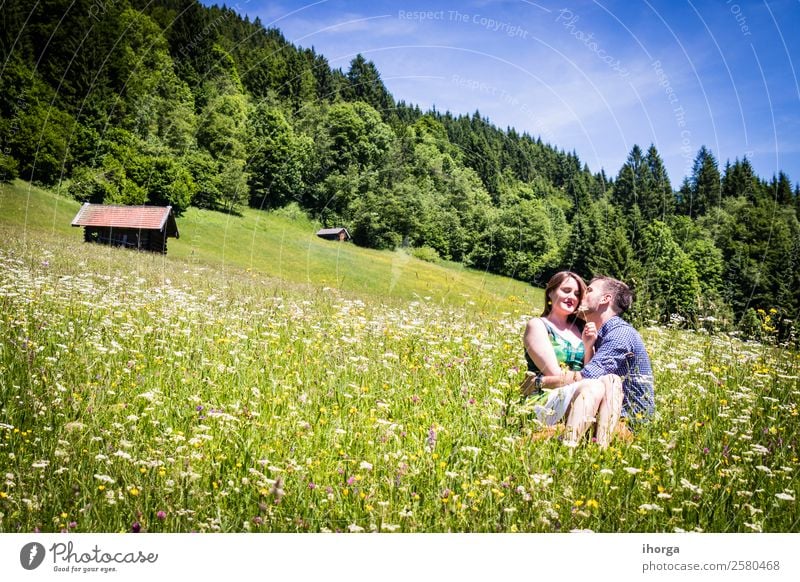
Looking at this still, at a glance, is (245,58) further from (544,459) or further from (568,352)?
(544,459)

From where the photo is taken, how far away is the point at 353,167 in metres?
4.56

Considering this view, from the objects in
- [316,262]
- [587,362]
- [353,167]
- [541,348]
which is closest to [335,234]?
[316,262]

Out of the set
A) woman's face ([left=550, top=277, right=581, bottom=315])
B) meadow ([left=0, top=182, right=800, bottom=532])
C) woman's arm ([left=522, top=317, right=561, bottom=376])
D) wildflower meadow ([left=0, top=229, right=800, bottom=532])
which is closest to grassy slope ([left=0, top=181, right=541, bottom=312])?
meadow ([left=0, top=182, right=800, bottom=532])

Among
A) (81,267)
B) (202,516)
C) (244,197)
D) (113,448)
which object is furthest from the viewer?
(244,197)

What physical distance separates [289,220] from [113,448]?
2303mm

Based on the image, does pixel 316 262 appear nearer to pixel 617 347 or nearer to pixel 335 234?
pixel 335 234

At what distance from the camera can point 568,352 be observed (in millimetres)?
3516

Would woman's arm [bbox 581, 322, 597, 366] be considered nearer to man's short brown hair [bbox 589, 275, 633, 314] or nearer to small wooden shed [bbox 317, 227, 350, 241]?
man's short brown hair [bbox 589, 275, 633, 314]

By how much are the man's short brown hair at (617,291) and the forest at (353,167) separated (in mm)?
277

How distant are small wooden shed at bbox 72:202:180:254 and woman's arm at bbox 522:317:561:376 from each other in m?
2.79

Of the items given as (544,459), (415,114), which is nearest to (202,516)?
(544,459)

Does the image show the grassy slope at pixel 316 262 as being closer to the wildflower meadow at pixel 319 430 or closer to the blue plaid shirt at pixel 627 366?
the wildflower meadow at pixel 319 430

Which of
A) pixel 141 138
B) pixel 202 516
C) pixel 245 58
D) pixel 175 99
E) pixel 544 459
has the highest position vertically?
pixel 245 58

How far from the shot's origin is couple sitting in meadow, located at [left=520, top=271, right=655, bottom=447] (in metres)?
3.03
